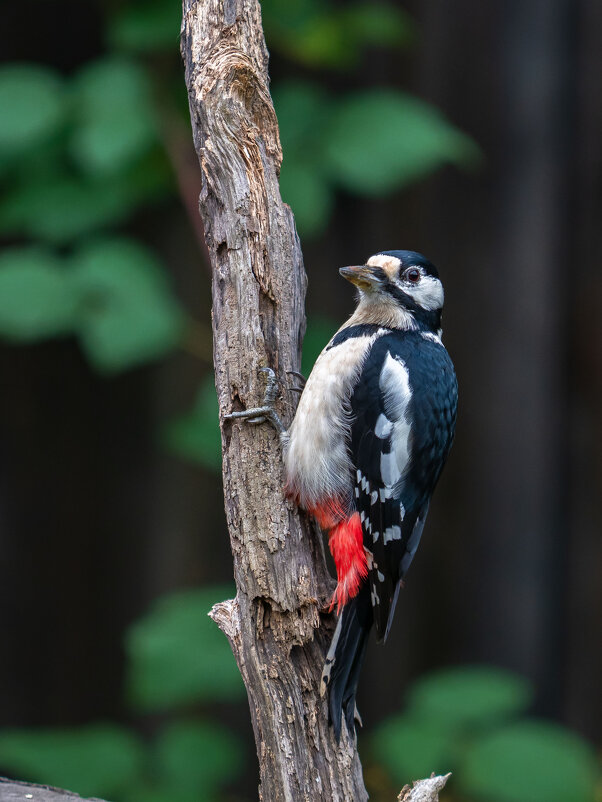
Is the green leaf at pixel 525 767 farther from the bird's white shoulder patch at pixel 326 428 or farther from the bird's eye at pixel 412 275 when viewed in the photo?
the bird's eye at pixel 412 275

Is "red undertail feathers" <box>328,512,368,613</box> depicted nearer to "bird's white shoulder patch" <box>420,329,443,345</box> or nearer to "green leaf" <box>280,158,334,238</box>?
"bird's white shoulder patch" <box>420,329,443,345</box>

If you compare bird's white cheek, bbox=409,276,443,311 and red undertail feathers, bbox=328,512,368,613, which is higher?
bird's white cheek, bbox=409,276,443,311

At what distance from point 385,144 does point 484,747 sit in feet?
4.86

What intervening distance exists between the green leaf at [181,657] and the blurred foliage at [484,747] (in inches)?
17.4

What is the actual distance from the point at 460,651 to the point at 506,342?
896mm

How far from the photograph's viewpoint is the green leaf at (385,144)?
222 centimetres

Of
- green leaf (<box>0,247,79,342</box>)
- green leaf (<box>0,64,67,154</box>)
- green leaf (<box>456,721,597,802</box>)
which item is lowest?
green leaf (<box>456,721,597,802</box>)

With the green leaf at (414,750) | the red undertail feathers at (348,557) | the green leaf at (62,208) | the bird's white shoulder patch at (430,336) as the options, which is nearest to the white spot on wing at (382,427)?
the red undertail feathers at (348,557)

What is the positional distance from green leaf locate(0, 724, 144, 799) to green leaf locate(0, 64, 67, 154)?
150 centimetres

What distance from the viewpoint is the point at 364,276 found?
2.14 meters

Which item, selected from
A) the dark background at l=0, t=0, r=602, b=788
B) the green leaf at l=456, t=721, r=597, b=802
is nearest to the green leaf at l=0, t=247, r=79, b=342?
the dark background at l=0, t=0, r=602, b=788

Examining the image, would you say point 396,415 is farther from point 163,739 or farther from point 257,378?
point 163,739

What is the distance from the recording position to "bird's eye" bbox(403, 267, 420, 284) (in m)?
2.19

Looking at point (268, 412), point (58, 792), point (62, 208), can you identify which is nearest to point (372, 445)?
point (268, 412)
